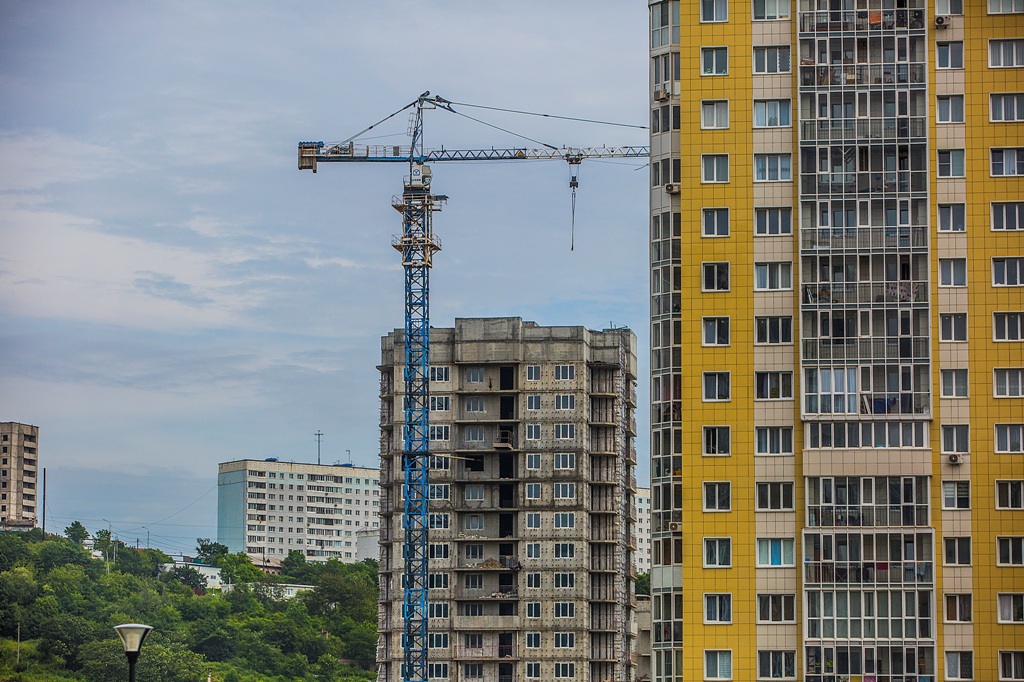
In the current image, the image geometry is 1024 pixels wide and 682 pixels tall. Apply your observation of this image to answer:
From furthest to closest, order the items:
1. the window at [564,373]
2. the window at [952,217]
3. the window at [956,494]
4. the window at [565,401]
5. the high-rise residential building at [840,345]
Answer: the window at [564,373], the window at [565,401], the window at [952,217], the window at [956,494], the high-rise residential building at [840,345]

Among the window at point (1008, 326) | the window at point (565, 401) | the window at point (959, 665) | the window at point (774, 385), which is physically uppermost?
the window at point (565, 401)

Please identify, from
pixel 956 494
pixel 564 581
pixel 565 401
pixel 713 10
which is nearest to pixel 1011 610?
pixel 956 494

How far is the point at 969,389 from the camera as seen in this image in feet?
295

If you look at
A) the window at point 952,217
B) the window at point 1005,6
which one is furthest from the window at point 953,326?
the window at point 1005,6

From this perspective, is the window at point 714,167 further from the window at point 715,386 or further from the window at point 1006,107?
the window at point 1006,107

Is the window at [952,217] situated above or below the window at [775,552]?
above

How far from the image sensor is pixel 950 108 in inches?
3632

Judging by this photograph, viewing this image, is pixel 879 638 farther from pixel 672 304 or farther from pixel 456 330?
pixel 456 330

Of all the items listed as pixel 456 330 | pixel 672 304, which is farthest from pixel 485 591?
pixel 672 304

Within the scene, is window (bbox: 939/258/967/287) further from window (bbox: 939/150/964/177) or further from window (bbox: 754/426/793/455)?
window (bbox: 754/426/793/455)

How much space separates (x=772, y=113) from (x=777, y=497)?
2114cm

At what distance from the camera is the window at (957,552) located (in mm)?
88188

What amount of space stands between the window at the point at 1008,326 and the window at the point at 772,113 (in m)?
15.4

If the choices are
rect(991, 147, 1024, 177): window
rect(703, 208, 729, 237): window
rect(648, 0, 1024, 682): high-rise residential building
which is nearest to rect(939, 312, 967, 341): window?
rect(648, 0, 1024, 682): high-rise residential building
